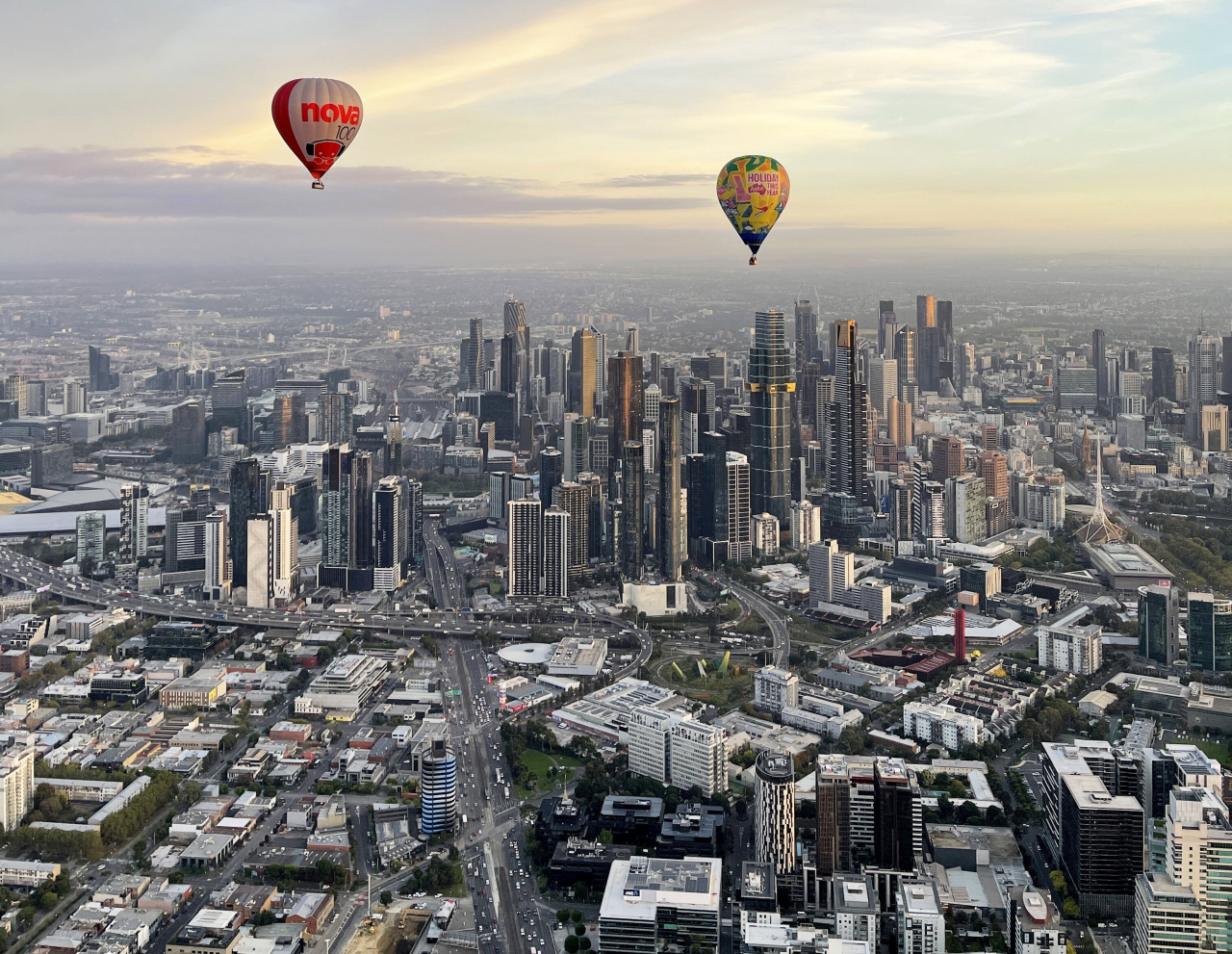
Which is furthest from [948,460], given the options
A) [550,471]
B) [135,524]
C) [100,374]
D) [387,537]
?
[100,374]

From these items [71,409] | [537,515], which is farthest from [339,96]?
[71,409]

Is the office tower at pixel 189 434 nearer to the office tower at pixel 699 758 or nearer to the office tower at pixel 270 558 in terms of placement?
the office tower at pixel 270 558

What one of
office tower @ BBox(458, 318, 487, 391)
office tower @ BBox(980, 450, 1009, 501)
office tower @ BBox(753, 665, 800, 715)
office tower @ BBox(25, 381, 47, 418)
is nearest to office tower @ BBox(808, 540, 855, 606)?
office tower @ BBox(753, 665, 800, 715)

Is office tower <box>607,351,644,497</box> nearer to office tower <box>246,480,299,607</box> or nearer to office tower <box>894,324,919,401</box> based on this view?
office tower <box>246,480,299,607</box>

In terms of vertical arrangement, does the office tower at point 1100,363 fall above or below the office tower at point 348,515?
above

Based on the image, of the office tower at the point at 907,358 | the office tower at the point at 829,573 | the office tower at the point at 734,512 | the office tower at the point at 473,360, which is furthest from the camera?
the office tower at the point at 473,360

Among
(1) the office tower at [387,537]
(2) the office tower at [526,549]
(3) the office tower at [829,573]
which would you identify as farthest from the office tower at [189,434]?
(3) the office tower at [829,573]
